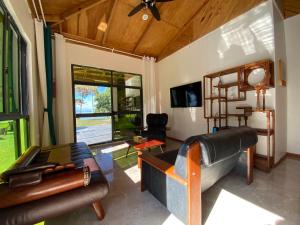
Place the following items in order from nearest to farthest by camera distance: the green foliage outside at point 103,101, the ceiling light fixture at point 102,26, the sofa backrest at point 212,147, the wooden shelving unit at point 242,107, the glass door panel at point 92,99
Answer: the sofa backrest at point 212,147 → the wooden shelving unit at point 242,107 → the ceiling light fixture at point 102,26 → the glass door panel at point 92,99 → the green foliage outside at point 103,101

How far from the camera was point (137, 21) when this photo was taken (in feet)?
13.0

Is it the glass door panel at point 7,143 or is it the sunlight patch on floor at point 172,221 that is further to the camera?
the glass door panel at point 7,143

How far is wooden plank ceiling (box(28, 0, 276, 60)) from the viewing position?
10.3 ft

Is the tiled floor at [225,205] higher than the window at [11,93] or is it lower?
lower

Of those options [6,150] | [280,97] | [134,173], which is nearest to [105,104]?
[134,173]

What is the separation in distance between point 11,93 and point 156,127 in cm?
326

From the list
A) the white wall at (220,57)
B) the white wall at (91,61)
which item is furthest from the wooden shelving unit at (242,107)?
the white wall at (91,61)

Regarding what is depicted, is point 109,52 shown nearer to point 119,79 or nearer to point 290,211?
point 119,79

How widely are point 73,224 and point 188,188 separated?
120cm

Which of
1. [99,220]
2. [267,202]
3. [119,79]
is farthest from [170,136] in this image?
[99,220]

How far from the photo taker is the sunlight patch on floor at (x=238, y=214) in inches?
53.3

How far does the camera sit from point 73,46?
12.9 ft

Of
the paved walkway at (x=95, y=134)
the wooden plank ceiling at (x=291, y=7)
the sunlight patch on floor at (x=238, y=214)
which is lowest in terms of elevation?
the sunlight patch on floor at (x=238, y=214)

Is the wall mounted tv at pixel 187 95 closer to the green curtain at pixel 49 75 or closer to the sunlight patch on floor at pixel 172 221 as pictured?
the sunlight patch on floor at pixel 172 221
